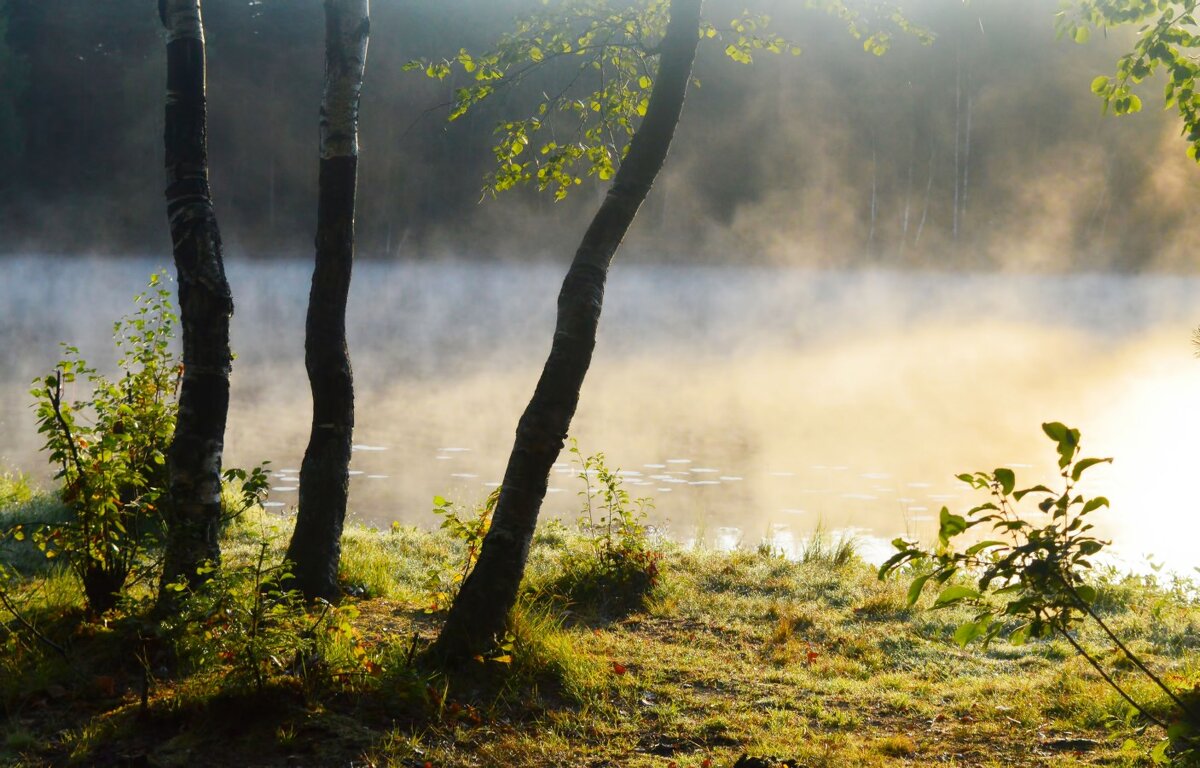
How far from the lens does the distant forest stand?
48.1 m

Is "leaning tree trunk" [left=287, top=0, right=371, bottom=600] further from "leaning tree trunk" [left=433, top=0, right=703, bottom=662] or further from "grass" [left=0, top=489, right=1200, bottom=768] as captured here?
"leaning tree trunk" [left=433, top=0, right=703, bottom=662]

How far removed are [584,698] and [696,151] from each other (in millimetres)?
51572

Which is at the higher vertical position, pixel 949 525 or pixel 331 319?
pixel 331 319

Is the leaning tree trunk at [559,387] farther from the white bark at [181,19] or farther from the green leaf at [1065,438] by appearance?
the green leaf at [1065,438]

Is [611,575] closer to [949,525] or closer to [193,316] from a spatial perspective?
[193,316]

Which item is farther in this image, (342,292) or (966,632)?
(342,292)

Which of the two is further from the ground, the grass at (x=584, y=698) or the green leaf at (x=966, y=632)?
the green leaf at (x=966, y=632)

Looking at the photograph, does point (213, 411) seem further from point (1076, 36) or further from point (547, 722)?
point (1076, 36)

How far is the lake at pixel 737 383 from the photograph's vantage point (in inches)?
580

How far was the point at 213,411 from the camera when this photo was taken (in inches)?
189

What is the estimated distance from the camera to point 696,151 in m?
53.8

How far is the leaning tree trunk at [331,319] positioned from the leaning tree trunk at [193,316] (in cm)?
90

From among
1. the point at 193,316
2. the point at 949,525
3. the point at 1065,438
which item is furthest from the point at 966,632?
the point at 193,316

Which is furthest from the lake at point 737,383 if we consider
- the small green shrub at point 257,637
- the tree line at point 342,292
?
the small green shrub at point 257,637
